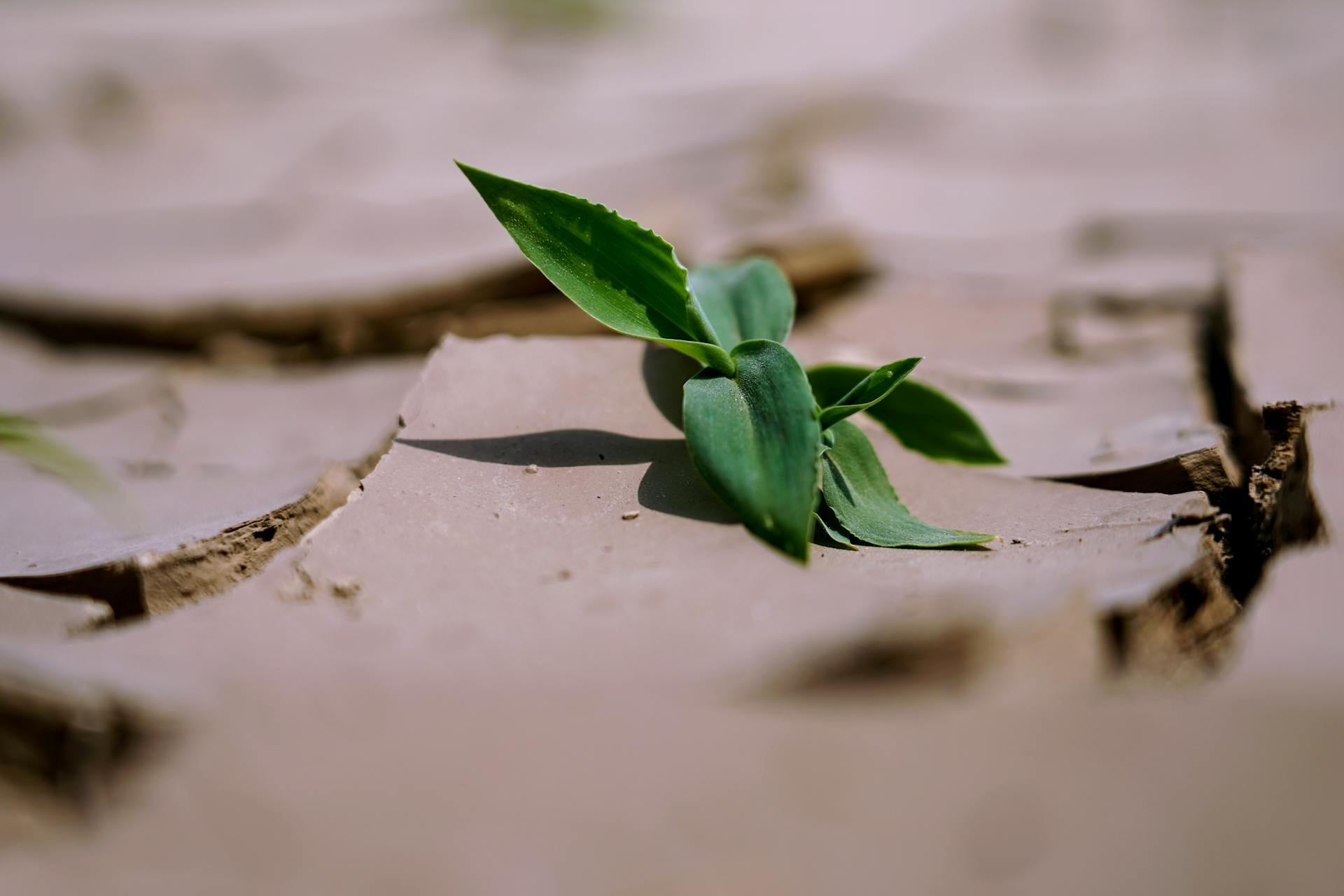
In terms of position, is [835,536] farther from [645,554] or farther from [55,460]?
[55,460]

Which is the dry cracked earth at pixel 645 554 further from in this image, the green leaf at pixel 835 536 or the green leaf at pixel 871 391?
the green leaf at pixel 871 391

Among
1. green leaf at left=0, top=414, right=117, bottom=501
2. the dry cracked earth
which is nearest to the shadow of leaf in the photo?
the dry cracked earth

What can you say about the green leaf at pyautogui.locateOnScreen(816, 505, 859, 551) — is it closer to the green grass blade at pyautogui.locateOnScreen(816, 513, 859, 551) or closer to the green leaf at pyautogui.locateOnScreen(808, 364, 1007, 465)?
the green grass blade at pyautogui.locateOnScreen(816, 513, 859, 551)

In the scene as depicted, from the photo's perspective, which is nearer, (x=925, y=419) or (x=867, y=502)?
(x=867, y=502)

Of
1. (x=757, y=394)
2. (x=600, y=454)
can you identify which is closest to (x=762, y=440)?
(x=757, y=394)

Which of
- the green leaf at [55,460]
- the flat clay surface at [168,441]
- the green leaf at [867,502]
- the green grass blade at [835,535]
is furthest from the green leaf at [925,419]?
the green leaf at [55,460]

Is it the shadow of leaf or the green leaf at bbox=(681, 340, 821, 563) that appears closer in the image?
the green leaf at bbox=(681, 340, 821, 563)
